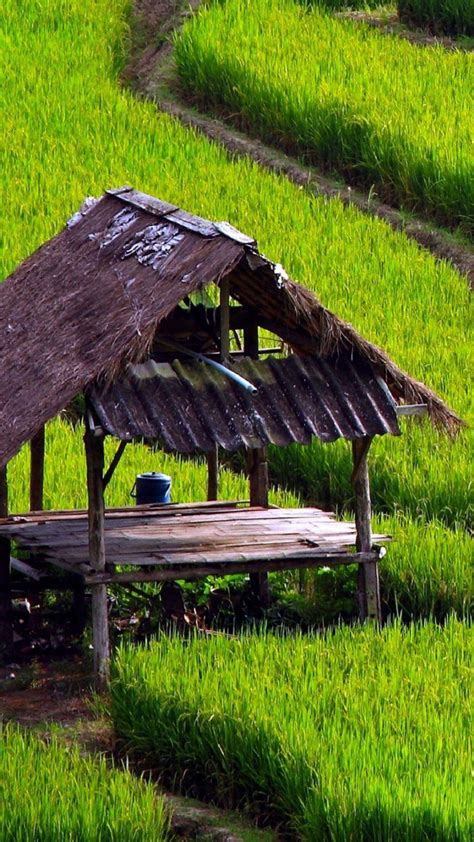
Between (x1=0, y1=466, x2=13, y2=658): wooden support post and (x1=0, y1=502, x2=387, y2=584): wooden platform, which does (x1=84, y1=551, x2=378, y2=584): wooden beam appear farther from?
(x1=0, y1=466, x2=13, y2=658): wooden support post

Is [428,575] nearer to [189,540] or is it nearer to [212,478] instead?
[189,540]

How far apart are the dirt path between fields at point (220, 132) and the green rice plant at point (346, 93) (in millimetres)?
182

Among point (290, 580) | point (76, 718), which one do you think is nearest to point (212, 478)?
point (290, 580)

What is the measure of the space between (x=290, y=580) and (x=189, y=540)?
1.10 meters

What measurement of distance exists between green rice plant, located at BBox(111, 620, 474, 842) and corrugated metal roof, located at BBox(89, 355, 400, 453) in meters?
0.90

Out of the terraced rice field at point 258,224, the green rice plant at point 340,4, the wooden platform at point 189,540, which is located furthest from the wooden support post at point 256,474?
the green rice plant at point 340,4

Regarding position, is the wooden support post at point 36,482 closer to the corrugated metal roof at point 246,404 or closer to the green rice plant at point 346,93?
the corrugated metal roof at point 246,404

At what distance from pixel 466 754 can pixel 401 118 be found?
33.3 feet

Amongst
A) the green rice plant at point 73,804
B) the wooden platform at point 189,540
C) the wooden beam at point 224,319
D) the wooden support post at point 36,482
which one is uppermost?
the wooden beam at point 224,319

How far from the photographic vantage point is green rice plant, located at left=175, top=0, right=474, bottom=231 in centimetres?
1452

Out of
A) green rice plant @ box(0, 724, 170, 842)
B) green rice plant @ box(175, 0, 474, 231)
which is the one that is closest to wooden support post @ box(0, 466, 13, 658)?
green rice plant @ box(0, 724, 170, 842)

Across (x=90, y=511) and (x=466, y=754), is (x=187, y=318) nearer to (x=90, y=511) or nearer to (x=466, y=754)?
(x=90, y=511)

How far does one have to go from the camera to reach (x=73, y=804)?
553 cm

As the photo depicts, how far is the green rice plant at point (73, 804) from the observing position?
5.44m
